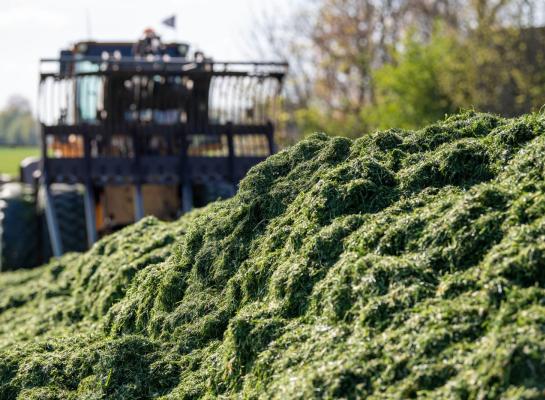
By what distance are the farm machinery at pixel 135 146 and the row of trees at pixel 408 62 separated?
A: 3.35m

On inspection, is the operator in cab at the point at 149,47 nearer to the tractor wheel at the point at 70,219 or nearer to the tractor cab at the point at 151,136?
the tractor cab at the point at 151,136

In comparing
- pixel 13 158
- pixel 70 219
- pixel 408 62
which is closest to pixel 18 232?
pixel 70 219

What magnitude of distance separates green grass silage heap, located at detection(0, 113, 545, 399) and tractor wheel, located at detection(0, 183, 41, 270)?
487cm

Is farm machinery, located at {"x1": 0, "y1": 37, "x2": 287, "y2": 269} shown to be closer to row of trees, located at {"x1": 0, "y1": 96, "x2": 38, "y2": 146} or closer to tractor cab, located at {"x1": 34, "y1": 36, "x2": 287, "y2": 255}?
tractor cab, located at {"x1": 34, "y1": 36, "x2": 287, "y2": 255}

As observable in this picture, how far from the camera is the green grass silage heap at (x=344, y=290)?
13.5ft

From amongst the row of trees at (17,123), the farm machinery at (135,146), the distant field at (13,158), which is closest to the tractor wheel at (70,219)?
the farm machinery at (135,146)

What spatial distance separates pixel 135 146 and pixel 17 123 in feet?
236

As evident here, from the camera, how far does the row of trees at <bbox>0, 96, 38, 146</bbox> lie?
77.2 m

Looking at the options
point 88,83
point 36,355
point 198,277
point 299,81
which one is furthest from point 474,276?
point 299,81

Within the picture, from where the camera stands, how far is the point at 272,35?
34.3m

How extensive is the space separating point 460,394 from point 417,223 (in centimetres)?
138

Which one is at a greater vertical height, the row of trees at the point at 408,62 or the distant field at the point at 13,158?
the row of trees at the point at 408,62

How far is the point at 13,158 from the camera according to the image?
4778 centimetres

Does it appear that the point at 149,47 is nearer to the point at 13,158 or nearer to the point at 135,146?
the point at 135,146
